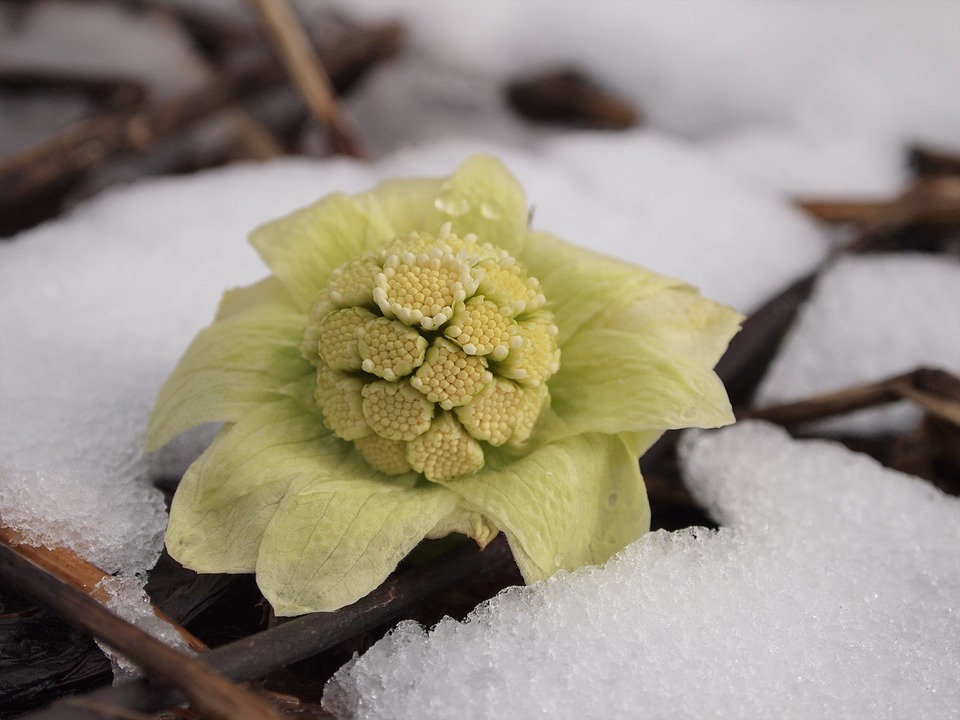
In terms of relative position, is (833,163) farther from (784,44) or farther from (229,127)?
(229,127)

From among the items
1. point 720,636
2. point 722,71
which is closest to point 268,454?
point 720,636

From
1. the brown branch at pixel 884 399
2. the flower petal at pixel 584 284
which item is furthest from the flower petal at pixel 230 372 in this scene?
the brown branch at pixel 884 399

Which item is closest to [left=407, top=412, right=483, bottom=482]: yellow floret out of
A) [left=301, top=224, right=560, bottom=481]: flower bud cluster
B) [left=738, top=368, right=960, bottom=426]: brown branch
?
[left=301, top=224, right=560, bottom=481]: flower bud cluster

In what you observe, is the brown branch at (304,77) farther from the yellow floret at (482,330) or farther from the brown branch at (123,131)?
the yellow floret at (482,330)

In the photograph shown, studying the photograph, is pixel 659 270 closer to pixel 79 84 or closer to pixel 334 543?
pixel 334 543

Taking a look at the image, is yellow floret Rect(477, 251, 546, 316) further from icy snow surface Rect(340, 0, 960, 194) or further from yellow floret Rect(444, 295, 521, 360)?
icy snow surface Rect(340, 0, 960, 194)

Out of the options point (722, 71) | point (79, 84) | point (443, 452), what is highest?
point (79, 84)
